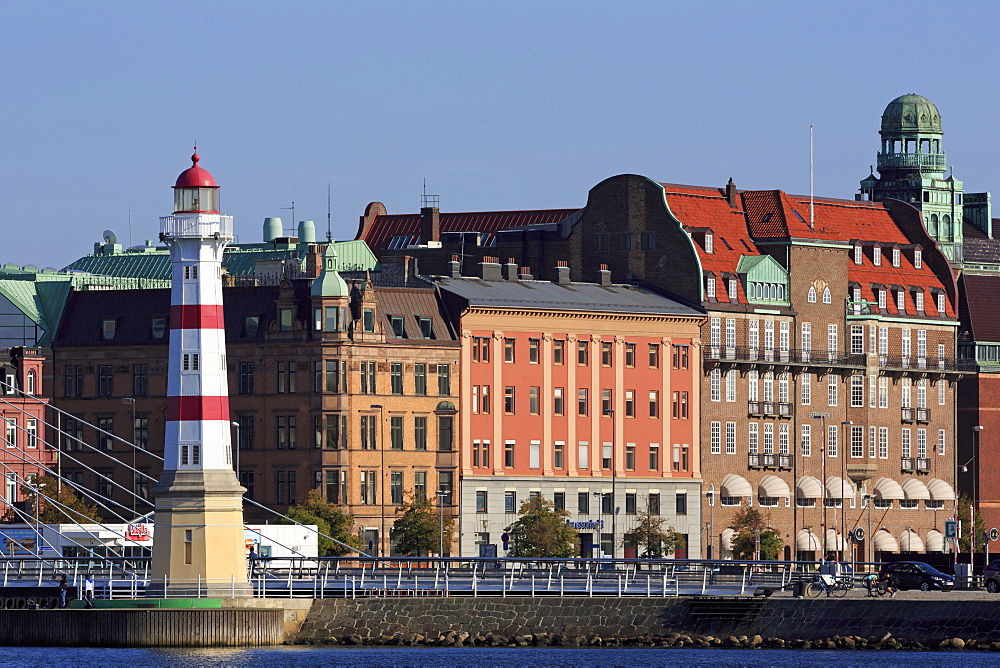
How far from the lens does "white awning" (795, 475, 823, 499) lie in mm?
199125

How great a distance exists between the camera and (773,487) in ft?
649

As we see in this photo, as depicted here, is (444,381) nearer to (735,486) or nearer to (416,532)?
(416,532)

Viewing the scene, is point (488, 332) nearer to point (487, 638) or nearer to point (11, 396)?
point (11, 396)

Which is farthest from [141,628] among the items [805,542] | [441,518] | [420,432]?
[805,542]

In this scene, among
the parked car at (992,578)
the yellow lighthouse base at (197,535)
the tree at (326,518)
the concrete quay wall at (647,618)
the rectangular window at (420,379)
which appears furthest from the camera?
the rectangular window at (420,379)

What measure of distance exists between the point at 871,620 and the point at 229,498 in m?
23.5

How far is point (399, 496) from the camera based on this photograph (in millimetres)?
177875

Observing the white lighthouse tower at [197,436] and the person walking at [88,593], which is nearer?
the white lighthouse tower at [197,436]

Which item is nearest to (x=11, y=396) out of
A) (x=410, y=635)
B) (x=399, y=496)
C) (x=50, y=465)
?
(x=50, y=465)

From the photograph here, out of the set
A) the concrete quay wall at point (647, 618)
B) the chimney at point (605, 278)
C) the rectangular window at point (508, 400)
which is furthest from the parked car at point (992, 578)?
the chimney at point (605, 278)

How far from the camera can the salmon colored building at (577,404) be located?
181750 millimetres

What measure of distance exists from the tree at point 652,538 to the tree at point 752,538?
371cm

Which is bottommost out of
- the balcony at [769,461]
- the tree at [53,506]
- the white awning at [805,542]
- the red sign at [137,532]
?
the white awning at [805,542]

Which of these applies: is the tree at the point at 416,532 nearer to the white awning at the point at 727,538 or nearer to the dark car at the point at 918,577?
the white awning at the point at 727,538
